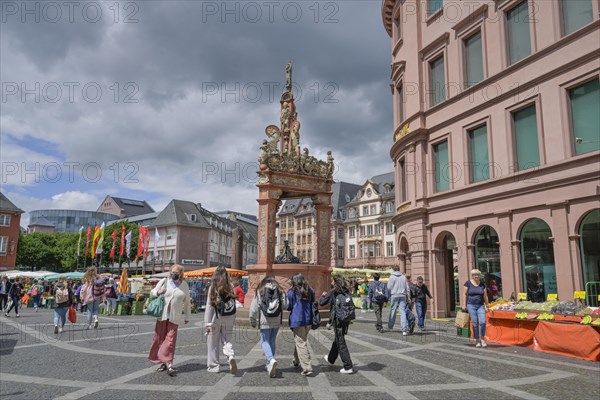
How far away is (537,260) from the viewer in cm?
1534

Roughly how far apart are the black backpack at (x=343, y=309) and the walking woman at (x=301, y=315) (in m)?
0.52

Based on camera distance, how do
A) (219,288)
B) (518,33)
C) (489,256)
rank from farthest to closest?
1. (489,256)
2. (518,33)
3. (219,288)

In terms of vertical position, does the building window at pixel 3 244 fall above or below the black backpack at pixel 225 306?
above

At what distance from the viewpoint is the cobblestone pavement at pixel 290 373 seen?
19.2 ft

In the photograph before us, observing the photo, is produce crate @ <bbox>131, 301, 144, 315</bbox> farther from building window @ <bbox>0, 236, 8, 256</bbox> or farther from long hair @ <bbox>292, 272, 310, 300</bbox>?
building window @ <bbox>0, 236, 8, 256</bbox>

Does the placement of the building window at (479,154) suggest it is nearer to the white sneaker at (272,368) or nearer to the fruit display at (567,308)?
the fruit display at (567,308)

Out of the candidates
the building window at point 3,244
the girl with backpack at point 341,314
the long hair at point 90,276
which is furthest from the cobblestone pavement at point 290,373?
the building window at point 3,244

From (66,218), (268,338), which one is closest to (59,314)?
(268,338)

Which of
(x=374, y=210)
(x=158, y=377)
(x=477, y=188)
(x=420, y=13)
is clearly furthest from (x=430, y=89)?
(x=374, y=210)

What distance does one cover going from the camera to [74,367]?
7.44 meters

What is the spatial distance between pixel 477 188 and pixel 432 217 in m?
2.90

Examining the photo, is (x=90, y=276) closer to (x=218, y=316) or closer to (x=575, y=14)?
(x=218, y=316)

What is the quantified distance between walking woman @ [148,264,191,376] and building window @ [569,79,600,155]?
43.5 ft

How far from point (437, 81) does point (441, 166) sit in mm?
4263
